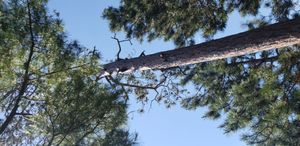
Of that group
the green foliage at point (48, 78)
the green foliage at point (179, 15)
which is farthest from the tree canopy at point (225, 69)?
the green foliage at point (48, 78)

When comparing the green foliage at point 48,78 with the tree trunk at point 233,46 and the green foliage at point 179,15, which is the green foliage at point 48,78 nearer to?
the tree trunk at point 233,46

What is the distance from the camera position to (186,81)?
982 cm

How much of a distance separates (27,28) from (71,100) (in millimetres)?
1242

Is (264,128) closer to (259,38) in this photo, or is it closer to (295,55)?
(295,55)

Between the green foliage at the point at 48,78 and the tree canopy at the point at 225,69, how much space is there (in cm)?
234

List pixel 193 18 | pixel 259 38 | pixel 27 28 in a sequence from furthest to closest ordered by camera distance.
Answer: pixel 193 18 < pixel 27 28 < pixel 259 38

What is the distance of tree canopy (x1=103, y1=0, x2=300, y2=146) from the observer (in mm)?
7758

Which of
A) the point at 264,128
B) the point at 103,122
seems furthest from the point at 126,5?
the point at 264,128

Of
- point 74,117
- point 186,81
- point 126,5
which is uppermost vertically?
point 126,5

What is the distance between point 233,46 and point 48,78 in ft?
9.18

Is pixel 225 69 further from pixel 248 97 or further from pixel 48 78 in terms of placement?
pixel 48 78

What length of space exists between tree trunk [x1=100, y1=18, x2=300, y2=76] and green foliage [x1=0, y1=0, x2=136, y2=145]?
Answer: 109 centimetres

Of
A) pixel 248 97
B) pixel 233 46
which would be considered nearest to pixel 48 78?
pixel 233 46

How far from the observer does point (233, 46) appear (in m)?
5.92
